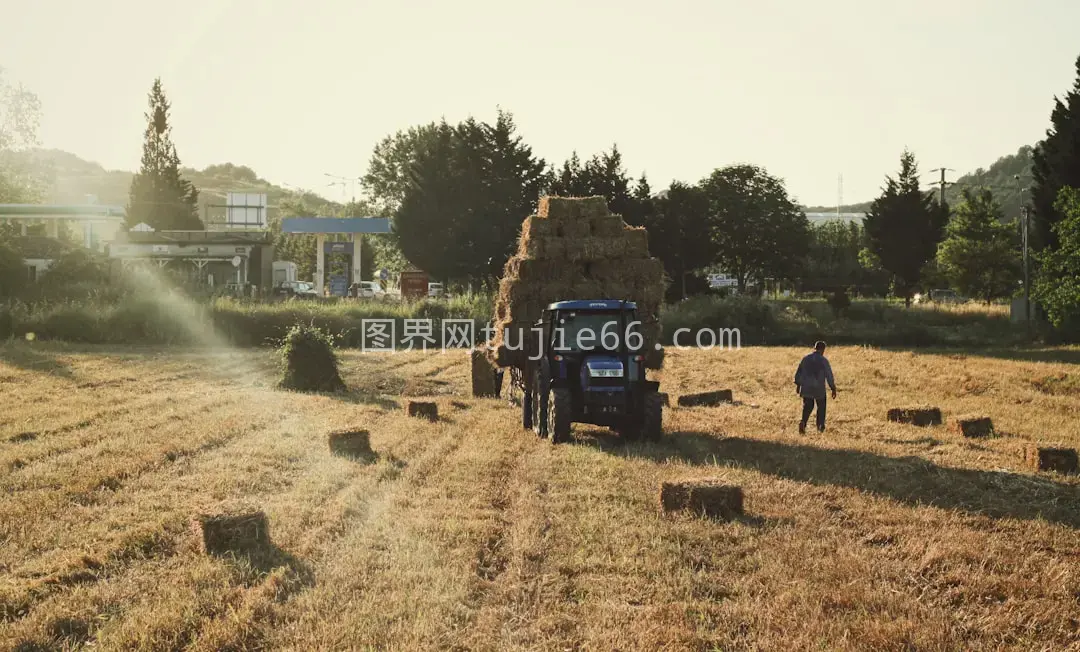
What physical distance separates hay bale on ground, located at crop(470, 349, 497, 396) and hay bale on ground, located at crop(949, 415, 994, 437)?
1046 centimetres

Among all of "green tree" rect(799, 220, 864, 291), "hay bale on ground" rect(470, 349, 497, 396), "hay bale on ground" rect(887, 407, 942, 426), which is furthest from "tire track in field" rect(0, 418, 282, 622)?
"green tree" rect(799, 220, 864, 291)

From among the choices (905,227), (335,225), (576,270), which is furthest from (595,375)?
(905,227)

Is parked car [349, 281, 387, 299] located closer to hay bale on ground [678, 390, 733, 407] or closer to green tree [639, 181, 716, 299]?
green tree [639, 181, 716, 299]

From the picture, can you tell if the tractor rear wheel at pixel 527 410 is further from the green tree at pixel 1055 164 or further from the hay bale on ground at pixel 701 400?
the green tree at pixel 1055 164

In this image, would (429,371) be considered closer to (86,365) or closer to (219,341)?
(86,365)

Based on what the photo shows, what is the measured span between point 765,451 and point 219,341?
94.0 feet

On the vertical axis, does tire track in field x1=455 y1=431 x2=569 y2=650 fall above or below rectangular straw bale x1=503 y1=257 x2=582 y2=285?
below

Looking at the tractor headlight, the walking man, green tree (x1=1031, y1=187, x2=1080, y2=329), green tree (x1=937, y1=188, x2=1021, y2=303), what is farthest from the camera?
green tree (x1=937, y1=188, x2=1021, y2=303)

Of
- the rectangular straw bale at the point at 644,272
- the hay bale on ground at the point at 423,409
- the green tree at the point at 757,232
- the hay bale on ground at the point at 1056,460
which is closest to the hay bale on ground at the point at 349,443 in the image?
the hay bale on ground at the point at 423,409

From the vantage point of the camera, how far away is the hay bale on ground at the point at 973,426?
661 inches

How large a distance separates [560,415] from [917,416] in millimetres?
7808

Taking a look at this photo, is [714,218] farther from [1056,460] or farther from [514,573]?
[514,573]

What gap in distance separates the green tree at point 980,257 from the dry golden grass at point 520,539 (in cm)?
4967

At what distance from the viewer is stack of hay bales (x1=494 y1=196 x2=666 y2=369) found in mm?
18000
